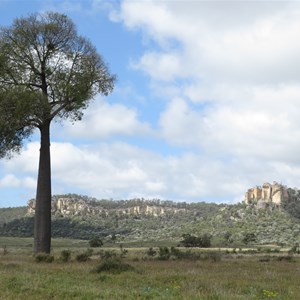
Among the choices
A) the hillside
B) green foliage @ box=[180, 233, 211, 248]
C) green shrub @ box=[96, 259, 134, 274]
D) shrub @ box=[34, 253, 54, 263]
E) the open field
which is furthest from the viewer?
the hillside

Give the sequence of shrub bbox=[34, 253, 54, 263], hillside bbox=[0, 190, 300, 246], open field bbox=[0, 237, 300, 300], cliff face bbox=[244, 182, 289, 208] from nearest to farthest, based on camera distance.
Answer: open field bbox=[0, 237, 300, 300] < shrub bbox=[34, 253, 54, 263] < hillside bbox=[0, 190, 300, 246] < cliff face bbox=[244, 182, 289, 208]

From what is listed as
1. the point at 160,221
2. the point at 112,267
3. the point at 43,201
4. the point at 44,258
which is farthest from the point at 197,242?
the point at 160,221

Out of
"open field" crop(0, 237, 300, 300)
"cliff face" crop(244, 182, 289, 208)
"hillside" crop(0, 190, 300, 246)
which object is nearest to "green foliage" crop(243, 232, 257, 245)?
"hillside" crop(0, 190, 300, 246)

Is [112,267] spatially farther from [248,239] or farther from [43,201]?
[248,239]

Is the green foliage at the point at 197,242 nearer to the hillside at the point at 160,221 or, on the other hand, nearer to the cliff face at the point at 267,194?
the hillside at the point at 160,221

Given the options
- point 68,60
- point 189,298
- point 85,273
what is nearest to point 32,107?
point 68,60

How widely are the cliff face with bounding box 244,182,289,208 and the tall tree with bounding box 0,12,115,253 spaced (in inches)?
3054

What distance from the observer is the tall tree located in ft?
78.5

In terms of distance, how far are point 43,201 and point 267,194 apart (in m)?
98.3

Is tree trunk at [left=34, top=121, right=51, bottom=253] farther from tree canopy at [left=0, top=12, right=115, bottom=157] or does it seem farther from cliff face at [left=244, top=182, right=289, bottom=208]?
cliff face at [left=244, top=182, right=289, bottom=208]

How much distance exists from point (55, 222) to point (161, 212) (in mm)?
33213

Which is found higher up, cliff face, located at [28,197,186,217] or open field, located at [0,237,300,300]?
cliff face, located at [28,197,186,217]

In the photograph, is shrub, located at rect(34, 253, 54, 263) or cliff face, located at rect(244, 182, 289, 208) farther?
cliff face, located at rect(244, 182, 289, 208)

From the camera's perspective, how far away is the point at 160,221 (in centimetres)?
11744
